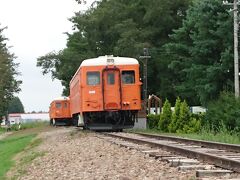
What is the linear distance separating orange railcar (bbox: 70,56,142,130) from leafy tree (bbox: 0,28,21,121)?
5114 cm

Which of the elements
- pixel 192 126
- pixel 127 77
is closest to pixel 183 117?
pixel 192 126

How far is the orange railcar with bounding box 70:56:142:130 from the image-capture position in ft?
89.7

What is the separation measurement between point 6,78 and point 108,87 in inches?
2143

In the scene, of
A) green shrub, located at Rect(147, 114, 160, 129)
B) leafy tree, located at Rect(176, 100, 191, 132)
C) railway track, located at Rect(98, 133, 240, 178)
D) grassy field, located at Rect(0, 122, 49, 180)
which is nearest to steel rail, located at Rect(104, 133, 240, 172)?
railway track, located at Rect(98, 133, 240, 178)

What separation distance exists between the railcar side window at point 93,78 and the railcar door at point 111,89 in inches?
12.7

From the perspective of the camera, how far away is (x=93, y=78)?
2747 centimetres

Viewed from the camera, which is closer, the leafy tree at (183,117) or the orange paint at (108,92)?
the orange paint at (108,92)

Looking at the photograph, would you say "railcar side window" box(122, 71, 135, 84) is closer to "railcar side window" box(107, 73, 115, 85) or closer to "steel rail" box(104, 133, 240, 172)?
"railcar side window" box(107, 73, 115, 85)

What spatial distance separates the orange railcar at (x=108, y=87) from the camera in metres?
27.3

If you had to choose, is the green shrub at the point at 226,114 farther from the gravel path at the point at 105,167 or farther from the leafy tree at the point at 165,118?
the gravel path at the point at 105,167

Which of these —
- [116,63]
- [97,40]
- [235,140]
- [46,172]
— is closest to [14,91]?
[97,40]

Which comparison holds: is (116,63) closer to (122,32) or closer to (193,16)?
(193,16)

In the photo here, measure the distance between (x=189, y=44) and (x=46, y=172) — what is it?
3684 cm

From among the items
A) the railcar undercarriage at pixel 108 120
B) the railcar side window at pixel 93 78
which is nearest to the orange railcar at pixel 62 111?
the railcar undercarriage at pixel 108 120
